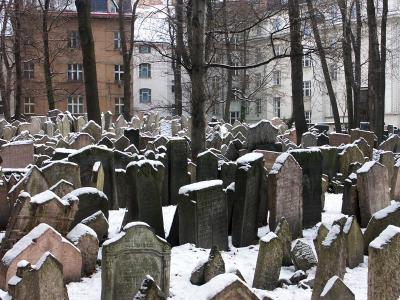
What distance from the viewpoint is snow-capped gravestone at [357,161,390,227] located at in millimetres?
8422

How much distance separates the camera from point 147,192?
7.49 meters

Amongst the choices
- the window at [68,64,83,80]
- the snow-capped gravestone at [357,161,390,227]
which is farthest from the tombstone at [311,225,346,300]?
the window at [68,64,83,80]

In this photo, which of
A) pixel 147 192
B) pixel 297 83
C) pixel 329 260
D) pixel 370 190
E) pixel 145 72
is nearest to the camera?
pixel 329 260

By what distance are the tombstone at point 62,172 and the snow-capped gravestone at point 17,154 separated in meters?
3.36

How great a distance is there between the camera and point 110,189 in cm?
928

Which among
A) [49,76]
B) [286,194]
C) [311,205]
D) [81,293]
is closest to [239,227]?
[286,194]

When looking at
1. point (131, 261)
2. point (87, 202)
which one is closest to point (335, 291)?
point (131, 261)

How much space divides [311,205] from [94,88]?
917 cm

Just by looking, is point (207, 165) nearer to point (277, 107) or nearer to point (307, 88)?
point (277, 107)

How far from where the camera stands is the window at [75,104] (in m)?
47.8

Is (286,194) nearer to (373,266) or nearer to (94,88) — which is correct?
(373,266)

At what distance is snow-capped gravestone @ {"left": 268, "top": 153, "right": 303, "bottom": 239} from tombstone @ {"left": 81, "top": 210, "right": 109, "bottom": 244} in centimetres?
225

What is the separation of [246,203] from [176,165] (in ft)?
7.60

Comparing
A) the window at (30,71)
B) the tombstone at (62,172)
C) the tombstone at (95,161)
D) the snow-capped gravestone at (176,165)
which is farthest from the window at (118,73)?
the tombstone at (62,172)
